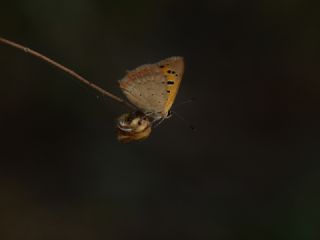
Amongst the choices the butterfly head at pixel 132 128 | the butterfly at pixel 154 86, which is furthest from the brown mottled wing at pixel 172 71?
the butterfly head at pixel 132 128

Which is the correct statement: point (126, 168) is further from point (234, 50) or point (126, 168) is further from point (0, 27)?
point (234, 50)

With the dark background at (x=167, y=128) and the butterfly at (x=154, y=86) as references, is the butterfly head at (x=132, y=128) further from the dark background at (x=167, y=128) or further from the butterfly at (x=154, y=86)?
the dark background at (x=167, y=128)

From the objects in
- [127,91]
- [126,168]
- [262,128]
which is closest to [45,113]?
[126,168]

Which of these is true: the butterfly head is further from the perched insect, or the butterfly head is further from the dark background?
the dark background

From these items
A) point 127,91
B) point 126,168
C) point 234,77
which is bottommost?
point 127,91

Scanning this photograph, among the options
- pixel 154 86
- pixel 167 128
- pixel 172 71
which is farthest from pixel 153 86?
pixel 167 128
